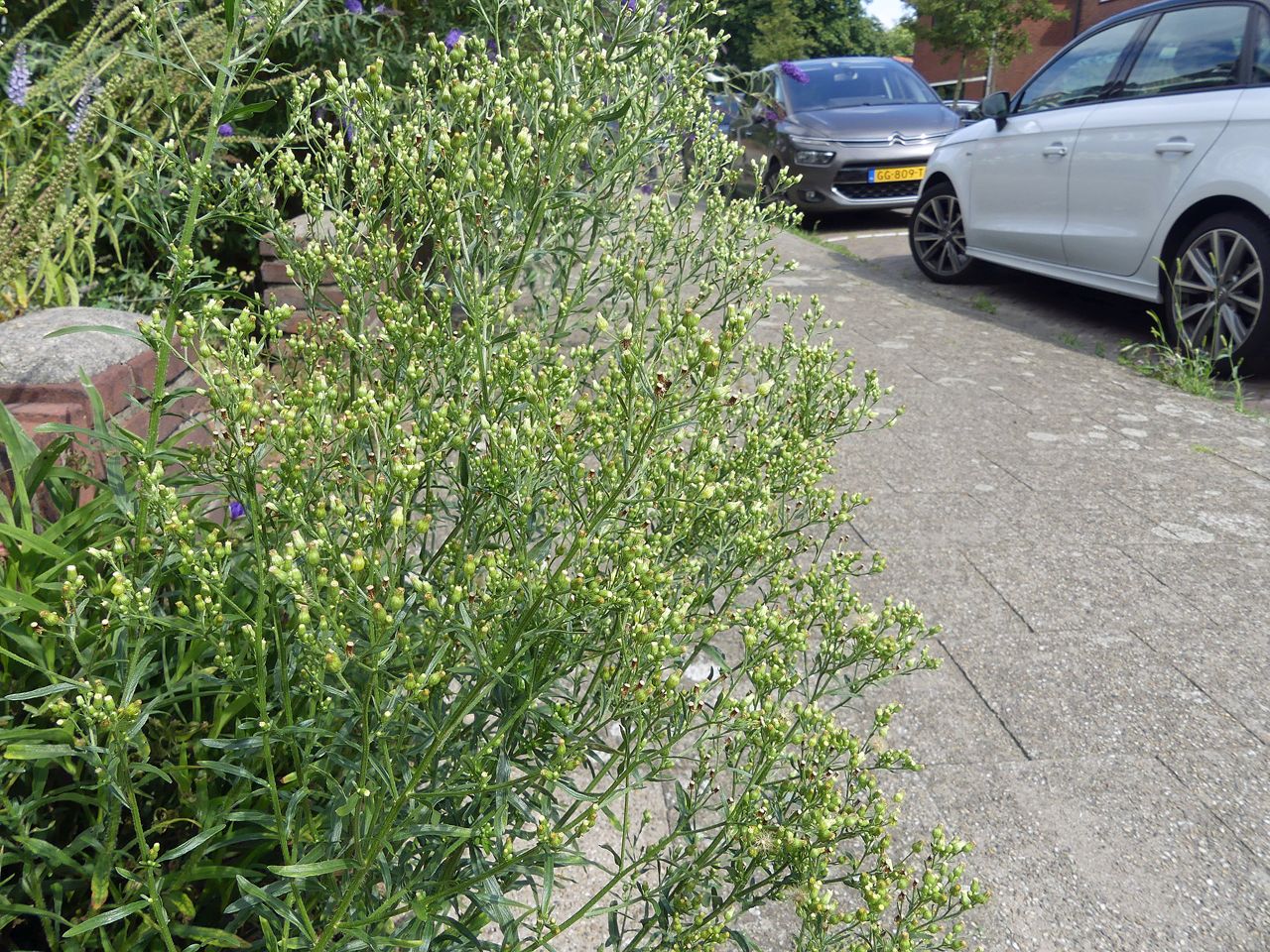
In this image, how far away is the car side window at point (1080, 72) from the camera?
263 inches

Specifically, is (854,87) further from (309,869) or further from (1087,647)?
(309,869)

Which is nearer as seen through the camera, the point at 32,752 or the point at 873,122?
the point at 32,752

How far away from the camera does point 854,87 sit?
11820 millimetres

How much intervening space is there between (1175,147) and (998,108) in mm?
1985

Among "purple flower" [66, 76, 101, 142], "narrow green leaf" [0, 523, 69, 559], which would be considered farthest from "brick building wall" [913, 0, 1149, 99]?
"narrow green leaf" [0, 523, 69, 559]

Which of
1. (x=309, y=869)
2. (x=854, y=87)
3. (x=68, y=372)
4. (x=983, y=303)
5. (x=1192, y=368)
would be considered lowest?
(x=1192, y=368)

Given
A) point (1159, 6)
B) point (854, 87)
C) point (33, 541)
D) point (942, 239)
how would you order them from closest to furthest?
point (33, 541) < point (1159, 6) < point (942, 239) < point (854, 87)

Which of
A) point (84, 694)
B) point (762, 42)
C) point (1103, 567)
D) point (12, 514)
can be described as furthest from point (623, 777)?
point (762, 42)

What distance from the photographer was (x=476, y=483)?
154 cm

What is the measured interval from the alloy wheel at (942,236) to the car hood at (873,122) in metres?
2.52

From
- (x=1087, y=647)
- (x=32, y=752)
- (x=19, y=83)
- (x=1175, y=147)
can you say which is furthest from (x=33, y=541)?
(x=1175, y=147)

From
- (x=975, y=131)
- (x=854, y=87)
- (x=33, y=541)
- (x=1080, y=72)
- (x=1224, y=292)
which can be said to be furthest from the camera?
(x=854, y=87)

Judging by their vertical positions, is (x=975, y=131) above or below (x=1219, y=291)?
above

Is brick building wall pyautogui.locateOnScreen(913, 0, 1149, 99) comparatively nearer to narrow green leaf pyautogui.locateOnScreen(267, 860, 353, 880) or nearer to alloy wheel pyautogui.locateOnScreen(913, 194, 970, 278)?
alloy wheel pyautogui.locateOnScreen(913, 194, 970, 278)
